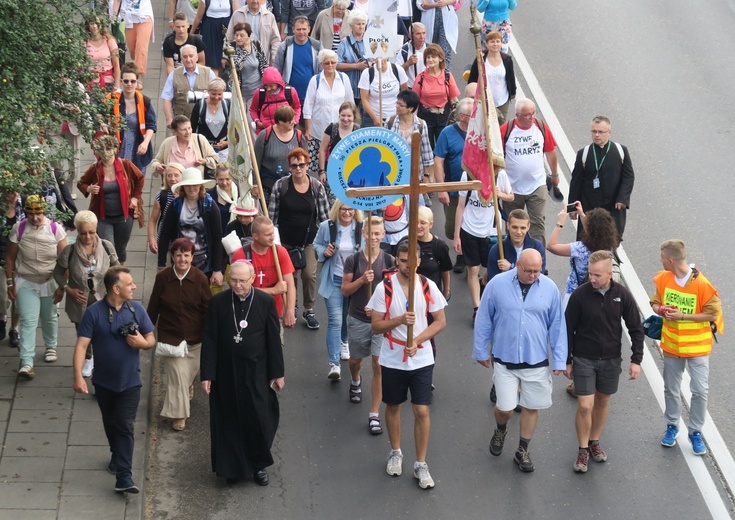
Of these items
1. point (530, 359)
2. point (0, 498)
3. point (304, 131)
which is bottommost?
point (0, 498)

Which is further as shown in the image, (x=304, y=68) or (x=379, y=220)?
(x=304, y=68)

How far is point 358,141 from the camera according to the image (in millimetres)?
11359

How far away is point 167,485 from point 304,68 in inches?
288

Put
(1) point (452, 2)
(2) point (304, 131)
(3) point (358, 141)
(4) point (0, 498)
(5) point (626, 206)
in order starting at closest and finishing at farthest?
1. (4) point (0, 498)
2. (3) point (358, 141)
3. (5) point (626, 206)
4. (2) point (304, 131)
5. (1) point (452, 2)

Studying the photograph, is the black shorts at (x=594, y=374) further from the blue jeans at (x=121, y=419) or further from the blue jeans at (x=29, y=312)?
the blue jeans at (x=29, y=312)

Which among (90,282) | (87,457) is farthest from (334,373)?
(87,457)

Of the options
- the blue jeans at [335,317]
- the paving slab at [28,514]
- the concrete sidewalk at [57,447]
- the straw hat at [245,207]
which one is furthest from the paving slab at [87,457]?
the straw hat at [245,207]

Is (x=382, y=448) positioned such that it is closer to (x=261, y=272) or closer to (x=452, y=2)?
(x=261, y=272)

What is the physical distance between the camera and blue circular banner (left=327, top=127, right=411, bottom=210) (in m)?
11.4

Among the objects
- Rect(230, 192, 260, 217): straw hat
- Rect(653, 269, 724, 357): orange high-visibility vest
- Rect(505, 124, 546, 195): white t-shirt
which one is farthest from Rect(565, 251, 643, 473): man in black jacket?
Rect(230, 192, 260, 217): straw hat

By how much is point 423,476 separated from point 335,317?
212 centimetres

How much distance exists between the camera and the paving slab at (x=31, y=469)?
10.9 m

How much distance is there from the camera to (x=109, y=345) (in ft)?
34.6

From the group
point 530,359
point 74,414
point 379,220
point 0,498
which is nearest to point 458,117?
point 379,220
